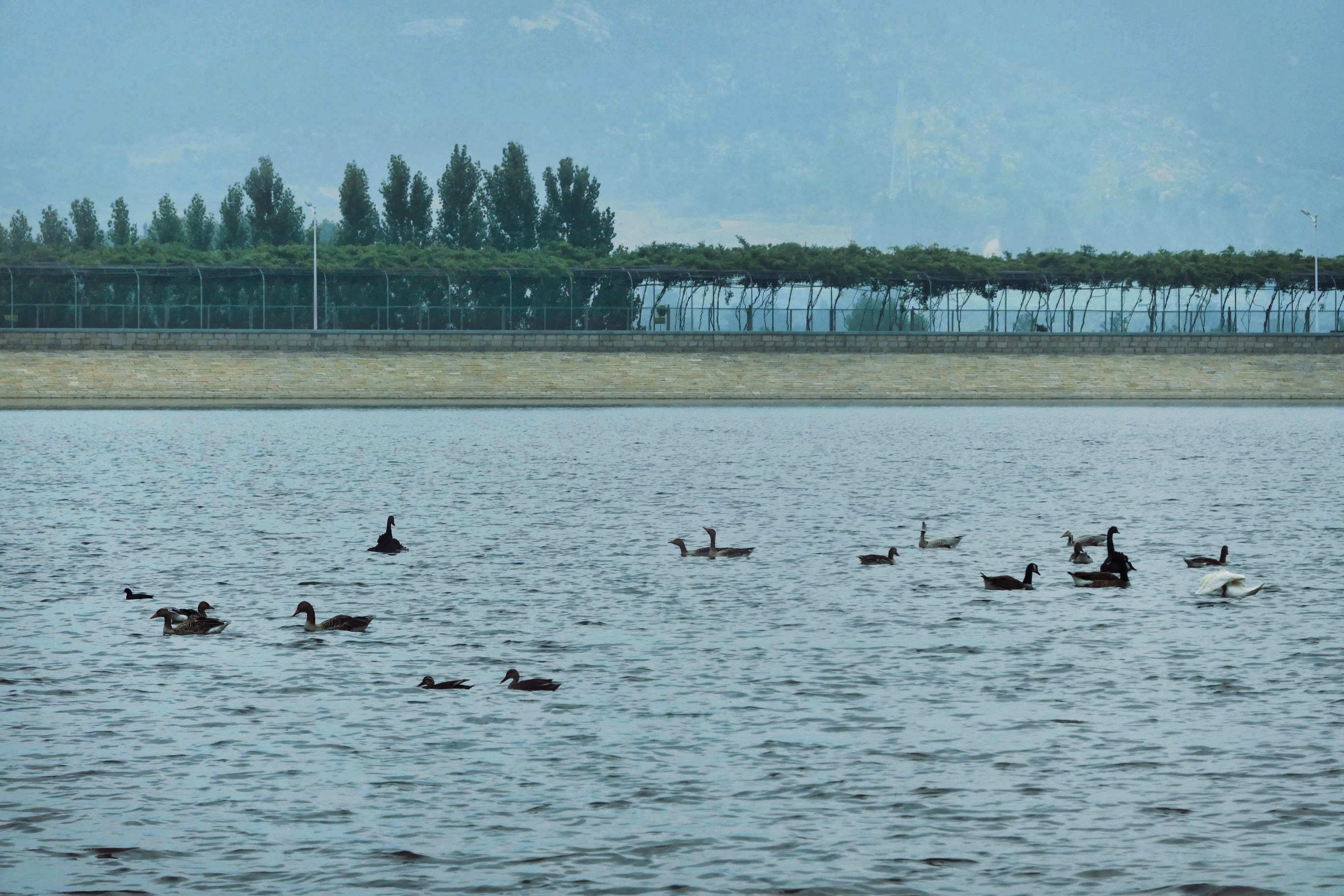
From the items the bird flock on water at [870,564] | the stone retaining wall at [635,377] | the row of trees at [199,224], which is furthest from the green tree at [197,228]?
the bird flock on water at [870,564]

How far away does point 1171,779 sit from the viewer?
12.0 meters

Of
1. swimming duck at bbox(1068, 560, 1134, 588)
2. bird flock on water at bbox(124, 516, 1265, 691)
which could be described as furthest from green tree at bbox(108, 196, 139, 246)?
swimming duck at bbox(1068, 560, 1134, 588)

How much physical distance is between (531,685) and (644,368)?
248 ft

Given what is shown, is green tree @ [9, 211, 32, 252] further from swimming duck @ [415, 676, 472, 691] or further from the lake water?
swimming duck @ [415, 676, 472, 691]

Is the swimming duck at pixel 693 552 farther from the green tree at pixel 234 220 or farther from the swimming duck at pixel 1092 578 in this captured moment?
the green tree at pixel 234 220

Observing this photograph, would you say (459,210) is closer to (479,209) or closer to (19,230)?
(479,209)

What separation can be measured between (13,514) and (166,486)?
662 centimetres

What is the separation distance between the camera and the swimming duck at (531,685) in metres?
15.0

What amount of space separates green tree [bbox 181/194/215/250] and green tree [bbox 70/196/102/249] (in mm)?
8207

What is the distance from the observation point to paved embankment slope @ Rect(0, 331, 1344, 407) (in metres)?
84.1

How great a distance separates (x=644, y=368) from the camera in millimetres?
90188

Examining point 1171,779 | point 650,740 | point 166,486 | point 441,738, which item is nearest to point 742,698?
point 650,740

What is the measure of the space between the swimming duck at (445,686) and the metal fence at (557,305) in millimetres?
76628

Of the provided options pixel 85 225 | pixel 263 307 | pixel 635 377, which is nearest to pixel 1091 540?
pixel 635 377
